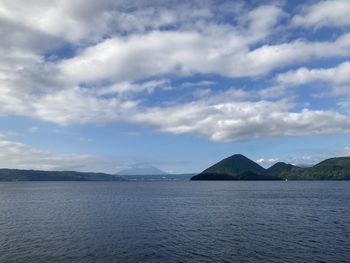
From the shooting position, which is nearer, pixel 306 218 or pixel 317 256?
pixel 317 256

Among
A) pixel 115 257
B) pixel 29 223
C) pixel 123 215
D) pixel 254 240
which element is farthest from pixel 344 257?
pixel 29 223

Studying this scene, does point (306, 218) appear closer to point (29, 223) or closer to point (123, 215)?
point (123, 215)

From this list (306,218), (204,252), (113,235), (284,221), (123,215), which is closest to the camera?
(204,252)

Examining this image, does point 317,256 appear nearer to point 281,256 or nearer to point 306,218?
point 281,256

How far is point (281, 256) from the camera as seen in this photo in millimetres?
63938

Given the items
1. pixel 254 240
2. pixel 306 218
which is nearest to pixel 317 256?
pixel 254 240

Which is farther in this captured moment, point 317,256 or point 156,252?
point 156,252

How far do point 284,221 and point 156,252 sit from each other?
54189 mm

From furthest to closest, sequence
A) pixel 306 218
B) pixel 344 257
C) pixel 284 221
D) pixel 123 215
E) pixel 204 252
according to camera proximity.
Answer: pixel 123 215, pixel 306 218, pixel 284 221, pixel 204 252, pixel 344 257

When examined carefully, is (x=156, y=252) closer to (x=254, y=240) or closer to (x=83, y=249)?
(x=83, y=249)

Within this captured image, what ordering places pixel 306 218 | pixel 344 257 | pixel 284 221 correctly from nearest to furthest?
pixel 344 257 < pixel 284 221 < pixel 306 218

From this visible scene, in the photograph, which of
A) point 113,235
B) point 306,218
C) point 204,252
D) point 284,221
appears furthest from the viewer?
point 306,218

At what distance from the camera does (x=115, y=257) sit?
64.5m

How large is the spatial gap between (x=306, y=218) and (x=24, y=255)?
8741 cm
